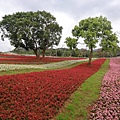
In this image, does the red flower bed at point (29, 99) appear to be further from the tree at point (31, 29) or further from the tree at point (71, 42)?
the tree at point (31, 29)

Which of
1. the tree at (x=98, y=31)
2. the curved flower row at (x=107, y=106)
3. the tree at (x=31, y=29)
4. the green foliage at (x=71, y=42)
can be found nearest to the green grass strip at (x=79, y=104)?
the curved flower row at (x=107, y=106)

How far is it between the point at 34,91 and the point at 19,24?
28145 mm

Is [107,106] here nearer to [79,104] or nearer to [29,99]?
[79,104]

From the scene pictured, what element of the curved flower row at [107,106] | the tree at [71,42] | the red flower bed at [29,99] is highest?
the tree at [71,42]

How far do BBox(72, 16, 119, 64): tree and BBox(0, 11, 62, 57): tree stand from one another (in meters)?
12.5

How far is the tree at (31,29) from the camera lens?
3492cm

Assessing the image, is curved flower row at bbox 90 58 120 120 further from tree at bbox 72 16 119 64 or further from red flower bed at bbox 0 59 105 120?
tree at bbox 72 16 119 64

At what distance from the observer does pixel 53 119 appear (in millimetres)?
6828

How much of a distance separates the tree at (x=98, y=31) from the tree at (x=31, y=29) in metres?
12.5

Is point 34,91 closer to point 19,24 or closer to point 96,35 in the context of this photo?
point 96,35

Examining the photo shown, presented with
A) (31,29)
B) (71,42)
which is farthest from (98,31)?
(31,29)

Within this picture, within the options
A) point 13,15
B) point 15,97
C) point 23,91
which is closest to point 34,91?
point 23,91

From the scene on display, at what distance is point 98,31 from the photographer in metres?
24.2

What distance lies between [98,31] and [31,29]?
55.1ft
